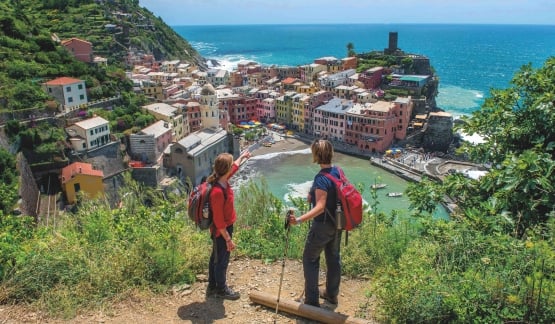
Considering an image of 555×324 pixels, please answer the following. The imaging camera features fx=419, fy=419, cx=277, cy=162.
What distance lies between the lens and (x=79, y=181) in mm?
18828

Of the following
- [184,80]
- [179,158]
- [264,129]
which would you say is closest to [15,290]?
[179,158]

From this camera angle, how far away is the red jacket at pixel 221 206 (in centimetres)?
342

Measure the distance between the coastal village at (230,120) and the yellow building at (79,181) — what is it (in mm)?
45

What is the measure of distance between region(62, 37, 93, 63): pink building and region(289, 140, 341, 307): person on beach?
36683 millimetres

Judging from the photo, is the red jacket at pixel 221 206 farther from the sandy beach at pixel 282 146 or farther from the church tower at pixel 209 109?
the sandy beach at pixel 282 146

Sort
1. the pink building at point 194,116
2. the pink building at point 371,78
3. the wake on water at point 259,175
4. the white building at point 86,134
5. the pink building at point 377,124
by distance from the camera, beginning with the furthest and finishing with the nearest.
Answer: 1. the pink building at point 371,78
2. the pink building at point 377,124
3. the pink building at point 194,116
4. the wake on water at point 259,175
5. the white building at point 86,134

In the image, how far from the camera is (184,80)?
151ft

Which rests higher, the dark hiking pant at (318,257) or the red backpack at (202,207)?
the red backpack at (202,207)

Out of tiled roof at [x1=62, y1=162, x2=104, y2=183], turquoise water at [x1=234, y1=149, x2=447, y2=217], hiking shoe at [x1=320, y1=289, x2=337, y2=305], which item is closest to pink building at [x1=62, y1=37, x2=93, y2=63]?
turquoise water at [x1=234, y1=149, x2=447, y2=217]

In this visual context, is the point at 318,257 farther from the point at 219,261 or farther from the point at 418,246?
the point at 418,246

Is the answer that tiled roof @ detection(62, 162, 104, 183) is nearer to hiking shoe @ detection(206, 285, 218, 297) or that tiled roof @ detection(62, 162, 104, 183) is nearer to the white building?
the white building

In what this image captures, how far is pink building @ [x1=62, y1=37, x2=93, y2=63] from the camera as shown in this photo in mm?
34781

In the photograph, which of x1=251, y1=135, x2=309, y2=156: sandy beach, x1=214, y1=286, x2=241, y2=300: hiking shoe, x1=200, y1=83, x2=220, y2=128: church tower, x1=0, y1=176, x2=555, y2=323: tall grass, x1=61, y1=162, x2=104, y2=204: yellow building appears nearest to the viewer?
x1=0, y1=176, x2=555, y2=323: tall grass

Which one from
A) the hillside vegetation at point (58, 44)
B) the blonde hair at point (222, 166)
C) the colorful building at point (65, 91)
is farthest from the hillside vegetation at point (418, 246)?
the colorful building at point (65, 91)
